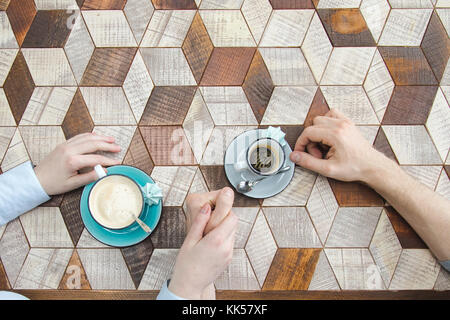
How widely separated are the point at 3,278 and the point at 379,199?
0.96 meters

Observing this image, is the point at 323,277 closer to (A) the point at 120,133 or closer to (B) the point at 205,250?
(B) the point at 205,250

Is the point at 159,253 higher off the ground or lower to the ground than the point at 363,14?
lower

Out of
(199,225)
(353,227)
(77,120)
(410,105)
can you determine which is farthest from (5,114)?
(410,105)

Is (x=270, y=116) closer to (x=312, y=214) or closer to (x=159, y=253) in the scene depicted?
Result: (x=312, y=214)

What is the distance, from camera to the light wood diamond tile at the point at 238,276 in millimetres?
901

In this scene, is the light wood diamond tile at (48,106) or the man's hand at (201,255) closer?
the man's hand at (201,255)

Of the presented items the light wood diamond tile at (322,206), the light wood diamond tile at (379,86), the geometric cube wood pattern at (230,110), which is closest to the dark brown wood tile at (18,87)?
the geometric cube wood pattern at (230,110)

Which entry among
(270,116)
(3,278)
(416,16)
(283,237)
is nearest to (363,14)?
(416,16)

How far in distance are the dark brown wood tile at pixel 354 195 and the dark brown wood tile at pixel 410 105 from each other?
7.3 inches

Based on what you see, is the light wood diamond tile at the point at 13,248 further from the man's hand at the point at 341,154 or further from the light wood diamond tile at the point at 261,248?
the man's hand at the point at 341,154

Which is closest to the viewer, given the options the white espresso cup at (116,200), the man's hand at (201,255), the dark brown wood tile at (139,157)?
the man's hand at (201,255)

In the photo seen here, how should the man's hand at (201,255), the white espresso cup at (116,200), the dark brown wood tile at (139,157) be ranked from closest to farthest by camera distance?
the man's hand at (201,255)
the white espresso cup at (116,200)
the dark brown wood tile at (139,157)

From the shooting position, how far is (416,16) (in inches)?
38.6
